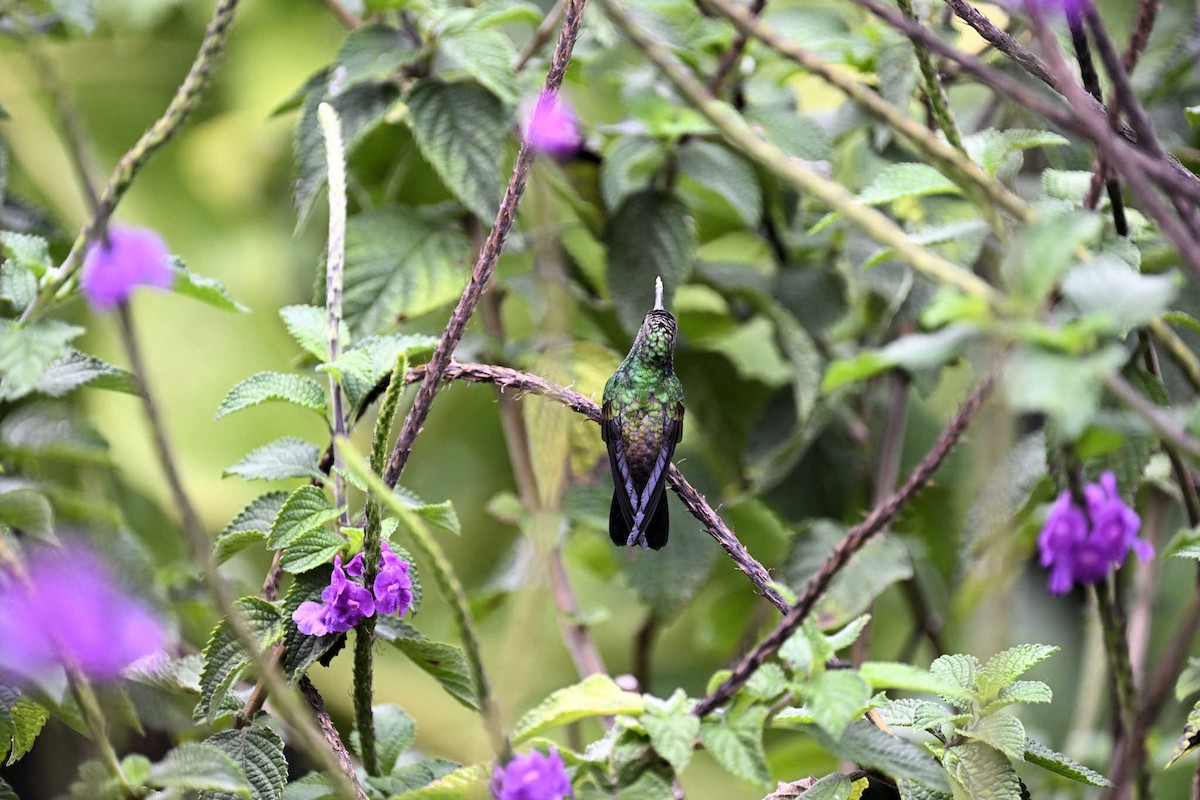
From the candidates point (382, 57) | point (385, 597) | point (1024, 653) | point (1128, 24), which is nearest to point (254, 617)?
point (385, 597)

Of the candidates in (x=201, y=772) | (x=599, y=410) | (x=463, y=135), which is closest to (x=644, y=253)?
(x=463, y=135)

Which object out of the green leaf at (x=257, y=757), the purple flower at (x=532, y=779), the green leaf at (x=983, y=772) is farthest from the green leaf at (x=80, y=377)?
the green leaf at (x=983, y=772)

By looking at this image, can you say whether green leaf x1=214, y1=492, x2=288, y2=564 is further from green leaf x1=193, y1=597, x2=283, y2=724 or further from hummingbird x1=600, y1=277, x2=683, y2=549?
hummingbird x1=600, y1=277, x2=683, y2=549

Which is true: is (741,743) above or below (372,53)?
below

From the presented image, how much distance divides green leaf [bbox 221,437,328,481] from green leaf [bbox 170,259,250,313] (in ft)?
0.34

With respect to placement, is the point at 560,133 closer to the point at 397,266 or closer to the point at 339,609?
the point at 397,266

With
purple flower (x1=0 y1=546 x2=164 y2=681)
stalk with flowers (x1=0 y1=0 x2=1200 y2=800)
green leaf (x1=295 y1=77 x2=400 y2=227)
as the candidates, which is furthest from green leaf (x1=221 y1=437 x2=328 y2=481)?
green leaf (x1=295 y1=77 x2=400 y2=227)

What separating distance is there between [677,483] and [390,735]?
305 millimetres

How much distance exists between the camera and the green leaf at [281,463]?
2.34 ft

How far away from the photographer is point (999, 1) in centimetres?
98

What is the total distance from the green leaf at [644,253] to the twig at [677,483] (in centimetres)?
50

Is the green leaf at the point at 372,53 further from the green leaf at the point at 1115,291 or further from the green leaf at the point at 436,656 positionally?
the green leaf at the point at 1115,291

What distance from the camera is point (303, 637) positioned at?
69 cm

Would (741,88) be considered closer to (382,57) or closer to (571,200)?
(571,200)
